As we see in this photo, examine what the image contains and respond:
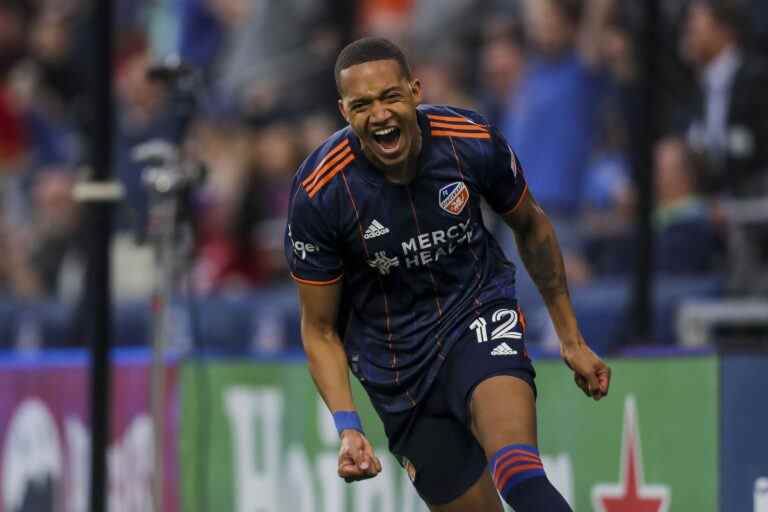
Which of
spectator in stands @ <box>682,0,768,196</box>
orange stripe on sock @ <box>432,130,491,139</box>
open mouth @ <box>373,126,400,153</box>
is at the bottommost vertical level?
open mouth @ <box>373,126,400,153</box>

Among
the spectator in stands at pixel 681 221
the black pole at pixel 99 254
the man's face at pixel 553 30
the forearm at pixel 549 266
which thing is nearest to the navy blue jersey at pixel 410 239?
the forearm at pixel 549 266

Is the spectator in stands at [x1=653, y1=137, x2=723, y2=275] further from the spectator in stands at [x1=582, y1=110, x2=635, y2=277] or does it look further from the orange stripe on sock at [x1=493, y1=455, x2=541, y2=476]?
the orange stripe on sock at [x1=493, y1=455, x2=541, y2=476]

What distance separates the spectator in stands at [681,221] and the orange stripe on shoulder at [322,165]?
3611 millimetres

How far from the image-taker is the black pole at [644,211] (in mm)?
8453

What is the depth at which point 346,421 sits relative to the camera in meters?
5.89

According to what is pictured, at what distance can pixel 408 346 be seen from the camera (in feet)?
20.4

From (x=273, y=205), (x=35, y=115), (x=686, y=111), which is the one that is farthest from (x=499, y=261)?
(x=35, y=115)

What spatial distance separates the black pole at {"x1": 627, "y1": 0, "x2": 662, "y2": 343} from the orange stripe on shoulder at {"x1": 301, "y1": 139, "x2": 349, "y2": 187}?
2794mm

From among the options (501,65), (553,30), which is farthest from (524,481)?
(501,65)

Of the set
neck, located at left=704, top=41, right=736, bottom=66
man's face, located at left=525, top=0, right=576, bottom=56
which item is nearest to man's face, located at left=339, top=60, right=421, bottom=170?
neck, located at left=704, top=41, right=736, bottom=66

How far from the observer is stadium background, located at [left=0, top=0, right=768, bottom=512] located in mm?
7602

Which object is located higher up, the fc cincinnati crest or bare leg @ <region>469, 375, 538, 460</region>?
the fc cincinnati crest

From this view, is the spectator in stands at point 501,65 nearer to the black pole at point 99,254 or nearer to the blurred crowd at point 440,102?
the blurred crowd at point 440,102

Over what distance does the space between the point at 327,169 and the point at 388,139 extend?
32 centimetres
